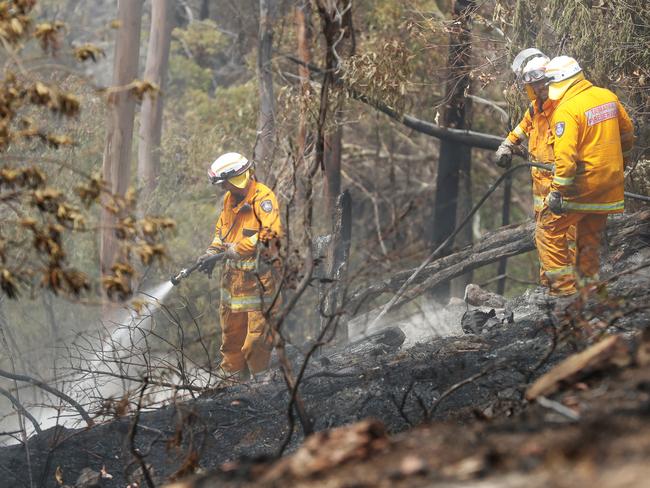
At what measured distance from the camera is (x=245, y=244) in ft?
26.9

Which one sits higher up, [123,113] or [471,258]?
[123,113]

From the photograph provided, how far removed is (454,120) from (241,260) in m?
5.31

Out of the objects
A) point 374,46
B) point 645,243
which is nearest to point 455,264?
point 645,243

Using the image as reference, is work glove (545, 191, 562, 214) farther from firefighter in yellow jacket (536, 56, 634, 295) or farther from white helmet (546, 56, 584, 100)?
white helmet (546, 56, 584, 100)

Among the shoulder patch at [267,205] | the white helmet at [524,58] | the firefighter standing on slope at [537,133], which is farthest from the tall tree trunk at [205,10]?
the firefighter standing on slope at [537,133]

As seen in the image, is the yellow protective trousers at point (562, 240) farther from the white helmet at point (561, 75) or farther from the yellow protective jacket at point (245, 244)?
the yellow protective jacket at point (245, 244)

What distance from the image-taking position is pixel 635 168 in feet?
33.3

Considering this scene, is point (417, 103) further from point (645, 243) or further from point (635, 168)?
point (645, 243)

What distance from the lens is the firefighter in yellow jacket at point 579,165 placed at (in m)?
7.53

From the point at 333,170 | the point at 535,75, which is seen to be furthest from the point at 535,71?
the point at 333,170

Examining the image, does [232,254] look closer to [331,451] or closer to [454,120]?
[331,451]

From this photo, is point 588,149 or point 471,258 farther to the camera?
point 471,258

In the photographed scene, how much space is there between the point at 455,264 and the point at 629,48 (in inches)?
120

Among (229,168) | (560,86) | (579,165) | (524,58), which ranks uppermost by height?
(524,58)
